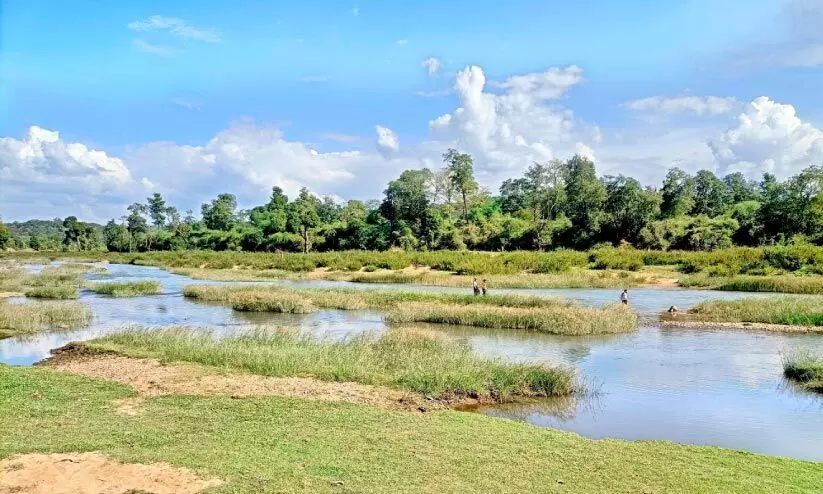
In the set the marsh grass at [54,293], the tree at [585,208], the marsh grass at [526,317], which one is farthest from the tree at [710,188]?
the marsh grass at [54,293]

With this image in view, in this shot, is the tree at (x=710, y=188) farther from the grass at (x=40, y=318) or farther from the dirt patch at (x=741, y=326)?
the grass at (x=40, y=318)

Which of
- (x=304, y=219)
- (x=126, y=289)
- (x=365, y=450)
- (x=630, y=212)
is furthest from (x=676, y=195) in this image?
(x=365, y=450)

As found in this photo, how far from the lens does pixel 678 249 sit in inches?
2950

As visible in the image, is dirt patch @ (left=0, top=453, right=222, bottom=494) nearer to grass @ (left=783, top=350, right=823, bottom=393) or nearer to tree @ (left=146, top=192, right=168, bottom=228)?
grass @ (left=783, top=350, right=823, bottom=393)

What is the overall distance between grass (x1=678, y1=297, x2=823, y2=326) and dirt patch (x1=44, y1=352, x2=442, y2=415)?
22.7m

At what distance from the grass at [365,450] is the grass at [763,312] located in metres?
22.1

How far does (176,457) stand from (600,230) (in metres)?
78.0

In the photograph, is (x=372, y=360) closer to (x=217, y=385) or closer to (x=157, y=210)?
(x=217, y=385)

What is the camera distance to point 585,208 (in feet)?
290

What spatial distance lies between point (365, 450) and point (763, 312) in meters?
27.6

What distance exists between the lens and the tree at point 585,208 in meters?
82.6

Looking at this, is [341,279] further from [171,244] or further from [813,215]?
[171,244]

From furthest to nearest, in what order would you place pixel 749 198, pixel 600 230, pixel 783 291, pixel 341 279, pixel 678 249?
pixel 749 198 → pixel 600 230 → pixel 678 249 → pixel 341 279 → pixel 783 291

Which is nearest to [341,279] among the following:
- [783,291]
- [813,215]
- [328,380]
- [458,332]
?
[458,332]
